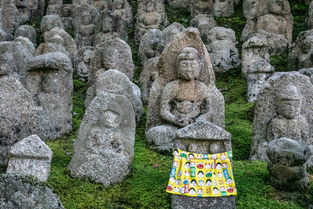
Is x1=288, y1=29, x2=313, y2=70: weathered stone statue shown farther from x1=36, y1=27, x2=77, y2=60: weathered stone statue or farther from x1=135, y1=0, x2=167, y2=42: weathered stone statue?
x1=36, y1=27, x2=77, y2=60: weathered stone statue

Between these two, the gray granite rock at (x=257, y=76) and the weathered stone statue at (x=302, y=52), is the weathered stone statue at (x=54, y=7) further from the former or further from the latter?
the gray granite rock at (x=257, y=76)

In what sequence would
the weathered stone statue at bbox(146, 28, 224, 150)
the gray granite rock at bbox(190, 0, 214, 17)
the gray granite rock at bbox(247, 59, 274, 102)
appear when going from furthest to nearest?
the gray granite rock at bbox(190, 0, 214, 17) < the gray granite rock at bbox(247, 59, 274, 102) < the weathered stone statue at bbox(146, 28, 224, 150)

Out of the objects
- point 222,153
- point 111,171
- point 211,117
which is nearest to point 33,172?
point 111,171

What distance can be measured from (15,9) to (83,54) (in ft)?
28.4

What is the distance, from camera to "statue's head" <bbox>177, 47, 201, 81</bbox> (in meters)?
8.41

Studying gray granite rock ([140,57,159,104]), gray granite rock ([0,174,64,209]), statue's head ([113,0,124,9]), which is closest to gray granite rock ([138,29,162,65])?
gray granite rock ([140,57,159,104])

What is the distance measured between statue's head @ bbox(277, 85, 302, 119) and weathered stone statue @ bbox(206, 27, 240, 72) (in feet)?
24.5

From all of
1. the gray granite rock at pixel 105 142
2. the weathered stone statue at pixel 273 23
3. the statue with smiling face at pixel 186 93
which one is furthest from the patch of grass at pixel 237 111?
the gray granite rock at pixel 105 142

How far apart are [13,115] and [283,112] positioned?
177 inches

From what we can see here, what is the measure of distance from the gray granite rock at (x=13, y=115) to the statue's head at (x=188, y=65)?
3.15 m

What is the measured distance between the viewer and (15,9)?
21.6 metres

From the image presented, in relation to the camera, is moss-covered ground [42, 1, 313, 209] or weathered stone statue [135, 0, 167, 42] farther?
weathered stone statue [135, 0, 167, 42]

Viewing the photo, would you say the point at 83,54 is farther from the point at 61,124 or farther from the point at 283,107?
the point at 283,107

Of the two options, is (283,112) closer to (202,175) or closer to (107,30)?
(202,175)
